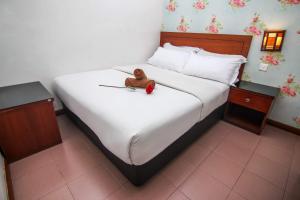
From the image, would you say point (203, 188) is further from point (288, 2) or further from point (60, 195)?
point (288, 2)

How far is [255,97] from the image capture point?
195cm

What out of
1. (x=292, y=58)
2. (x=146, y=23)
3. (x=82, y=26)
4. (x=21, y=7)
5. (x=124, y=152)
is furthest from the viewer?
(x=146, y=23)

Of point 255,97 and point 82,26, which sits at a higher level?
point 82,26

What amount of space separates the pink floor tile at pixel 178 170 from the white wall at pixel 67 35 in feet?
5.99

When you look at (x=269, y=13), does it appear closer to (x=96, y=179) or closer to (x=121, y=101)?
(x=121, y=101)

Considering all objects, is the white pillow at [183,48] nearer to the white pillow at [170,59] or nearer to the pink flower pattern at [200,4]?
the white pillow at [170,59]

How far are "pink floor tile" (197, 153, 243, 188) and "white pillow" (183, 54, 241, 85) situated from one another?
99cm

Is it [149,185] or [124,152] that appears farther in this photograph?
[149,185]

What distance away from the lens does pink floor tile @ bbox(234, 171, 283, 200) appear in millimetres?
1294

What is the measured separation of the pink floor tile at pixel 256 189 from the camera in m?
1.29

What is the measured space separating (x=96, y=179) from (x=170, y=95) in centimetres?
101

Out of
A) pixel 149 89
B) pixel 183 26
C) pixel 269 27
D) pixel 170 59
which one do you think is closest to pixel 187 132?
pixel 149 89

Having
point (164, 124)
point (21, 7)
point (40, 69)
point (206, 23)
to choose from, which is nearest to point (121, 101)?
point (164, 124)

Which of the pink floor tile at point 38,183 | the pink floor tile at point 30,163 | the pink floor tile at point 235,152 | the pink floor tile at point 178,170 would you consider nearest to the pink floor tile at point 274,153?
the pink floor tile at point 235,152
